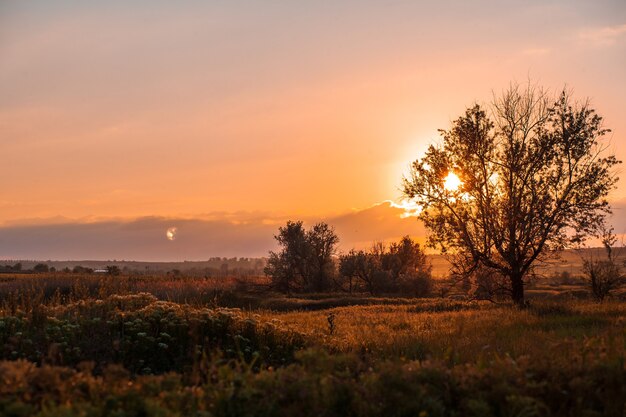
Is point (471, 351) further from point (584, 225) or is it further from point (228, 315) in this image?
point (584, 225)

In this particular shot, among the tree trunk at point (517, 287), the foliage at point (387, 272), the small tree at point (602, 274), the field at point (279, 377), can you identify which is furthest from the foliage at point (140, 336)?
the foliage at point (387, 272)

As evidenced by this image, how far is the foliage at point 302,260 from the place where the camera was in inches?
2114

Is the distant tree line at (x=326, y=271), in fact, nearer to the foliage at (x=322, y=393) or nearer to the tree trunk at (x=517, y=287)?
the tree trunk at (x=517, y=287)

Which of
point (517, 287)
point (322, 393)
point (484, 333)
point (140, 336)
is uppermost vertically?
point (517, 287)

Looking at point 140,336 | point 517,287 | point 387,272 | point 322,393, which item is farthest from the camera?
point 387,272

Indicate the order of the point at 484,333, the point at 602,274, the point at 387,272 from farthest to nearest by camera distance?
the point at 387,272 → the point at 602,274 → the point at 484,333

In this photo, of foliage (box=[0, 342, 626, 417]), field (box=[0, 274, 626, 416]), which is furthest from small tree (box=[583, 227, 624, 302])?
foliage (box=[0, 342, 626, 417])

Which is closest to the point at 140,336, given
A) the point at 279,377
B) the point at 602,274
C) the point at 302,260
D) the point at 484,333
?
the point at 279,377

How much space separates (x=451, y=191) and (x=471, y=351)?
48.0 ft

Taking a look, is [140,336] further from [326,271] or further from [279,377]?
[326,271]

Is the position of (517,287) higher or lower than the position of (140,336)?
higher

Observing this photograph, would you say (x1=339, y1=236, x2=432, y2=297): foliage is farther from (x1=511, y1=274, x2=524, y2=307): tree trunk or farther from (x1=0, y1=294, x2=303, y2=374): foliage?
(x1=0, y1=294, x2=303, y2=374): foliage

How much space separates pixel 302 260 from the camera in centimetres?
5472

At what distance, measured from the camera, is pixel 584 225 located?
25.3m
